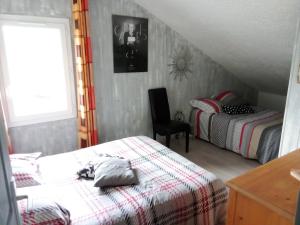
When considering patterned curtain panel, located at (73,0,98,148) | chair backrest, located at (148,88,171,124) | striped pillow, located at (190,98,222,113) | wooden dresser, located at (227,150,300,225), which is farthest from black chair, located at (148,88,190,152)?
wooden dresser, located at (227,150,300,225)

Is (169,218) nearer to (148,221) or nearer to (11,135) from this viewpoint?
(148,221)

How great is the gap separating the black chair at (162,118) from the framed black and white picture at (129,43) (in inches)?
19.3

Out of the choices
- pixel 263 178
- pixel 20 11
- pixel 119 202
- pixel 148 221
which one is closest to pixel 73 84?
pixel 20 11

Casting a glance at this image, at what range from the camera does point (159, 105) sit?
371 cm

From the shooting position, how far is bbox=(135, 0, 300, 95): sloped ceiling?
7.89 feet

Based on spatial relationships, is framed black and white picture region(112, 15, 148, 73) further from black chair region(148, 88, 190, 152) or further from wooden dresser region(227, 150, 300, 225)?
wooden dresser region(227, 150, 300, 225)

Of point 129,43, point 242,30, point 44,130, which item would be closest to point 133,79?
point 129,43

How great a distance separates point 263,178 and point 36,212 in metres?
1.24

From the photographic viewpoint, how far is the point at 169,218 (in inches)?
64.3

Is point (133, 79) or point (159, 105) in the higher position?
point (133, 79)

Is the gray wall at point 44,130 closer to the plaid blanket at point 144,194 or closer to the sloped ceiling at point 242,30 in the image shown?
the plaid blanket at point 144,194

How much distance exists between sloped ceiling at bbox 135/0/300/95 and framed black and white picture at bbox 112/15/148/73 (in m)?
0.30

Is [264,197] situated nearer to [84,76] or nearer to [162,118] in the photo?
[84,76]

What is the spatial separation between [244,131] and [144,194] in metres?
2.25
